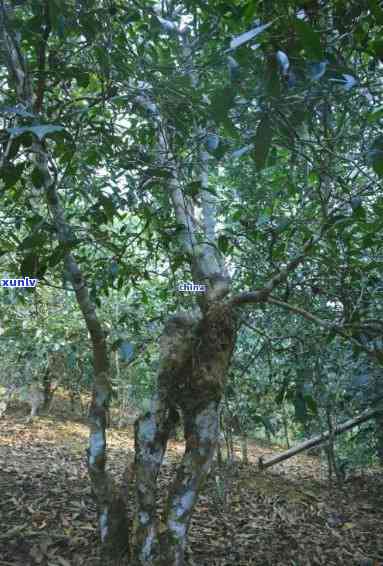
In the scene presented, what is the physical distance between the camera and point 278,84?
880mm

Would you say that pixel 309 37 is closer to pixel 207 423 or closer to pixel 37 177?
pixel 37 177

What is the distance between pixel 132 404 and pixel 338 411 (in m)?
3.21

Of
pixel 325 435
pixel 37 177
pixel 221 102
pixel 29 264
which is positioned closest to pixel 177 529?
pixel 29 264

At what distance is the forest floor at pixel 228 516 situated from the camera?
1998mm

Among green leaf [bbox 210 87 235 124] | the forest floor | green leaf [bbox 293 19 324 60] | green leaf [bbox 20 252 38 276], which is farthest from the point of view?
the forest floor

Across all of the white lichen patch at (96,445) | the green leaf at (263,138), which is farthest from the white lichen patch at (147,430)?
the green leaf at (263,138)

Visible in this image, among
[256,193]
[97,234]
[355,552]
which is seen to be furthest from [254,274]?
[355,552]

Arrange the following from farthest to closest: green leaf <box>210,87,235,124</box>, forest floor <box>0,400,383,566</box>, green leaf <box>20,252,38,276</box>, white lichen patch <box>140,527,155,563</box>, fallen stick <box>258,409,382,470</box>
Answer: fallen stick <box>258,409,382,470</box> < forest floor <box>0,400,383,566</box> < white lichen patch <box>140,527,155,563</box> < green leaf <box>20,252,38,276</box> < green leaf <box>210,87,235,124</box>

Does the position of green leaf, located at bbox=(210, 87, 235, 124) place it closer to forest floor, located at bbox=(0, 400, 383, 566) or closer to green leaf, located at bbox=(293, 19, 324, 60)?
green leaf, located at bbox=(293, 19, 324, 60)

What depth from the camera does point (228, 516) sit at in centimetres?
254

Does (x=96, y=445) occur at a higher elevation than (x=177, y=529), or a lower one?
higher

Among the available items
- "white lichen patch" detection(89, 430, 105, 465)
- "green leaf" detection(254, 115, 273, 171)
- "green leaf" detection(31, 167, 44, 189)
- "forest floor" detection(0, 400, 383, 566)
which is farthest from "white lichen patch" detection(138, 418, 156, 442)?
"green leaf" detection(254, 115, 273, 171)

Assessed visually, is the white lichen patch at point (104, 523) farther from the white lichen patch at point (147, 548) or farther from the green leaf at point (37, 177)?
the green leaf at point (37, 177)

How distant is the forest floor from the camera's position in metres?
2.00
